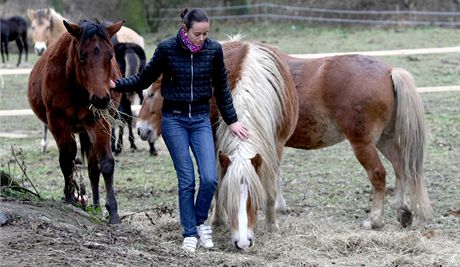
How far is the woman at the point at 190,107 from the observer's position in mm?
5484

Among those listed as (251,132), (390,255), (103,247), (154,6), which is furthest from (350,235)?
(154,6)

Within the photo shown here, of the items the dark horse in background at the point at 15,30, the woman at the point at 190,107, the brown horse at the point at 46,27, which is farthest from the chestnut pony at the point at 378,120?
the dark horse in background at the point at 15,30

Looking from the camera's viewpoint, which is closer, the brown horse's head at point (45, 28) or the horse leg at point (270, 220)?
the horse leg at point (270, 220)

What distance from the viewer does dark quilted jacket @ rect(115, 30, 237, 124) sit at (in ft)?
18.0

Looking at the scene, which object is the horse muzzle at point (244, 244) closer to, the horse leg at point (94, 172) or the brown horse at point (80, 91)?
the brown horse at point (80, 91)

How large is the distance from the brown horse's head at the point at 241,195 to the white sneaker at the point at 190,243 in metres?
0.27

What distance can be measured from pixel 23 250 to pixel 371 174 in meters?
3.31

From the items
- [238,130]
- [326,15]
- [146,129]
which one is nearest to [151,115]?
[146,129]

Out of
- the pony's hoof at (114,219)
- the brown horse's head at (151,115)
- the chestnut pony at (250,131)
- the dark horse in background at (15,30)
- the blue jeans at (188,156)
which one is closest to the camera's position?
the chestnut pony at (250,131)

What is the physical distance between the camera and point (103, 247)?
15.8 feet

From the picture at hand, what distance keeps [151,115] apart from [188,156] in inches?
42.0

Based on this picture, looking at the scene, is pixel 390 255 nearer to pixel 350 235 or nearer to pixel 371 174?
pixel 350 235

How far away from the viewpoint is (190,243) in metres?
5.50

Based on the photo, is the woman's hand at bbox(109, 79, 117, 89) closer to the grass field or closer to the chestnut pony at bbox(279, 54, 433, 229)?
the grass field
